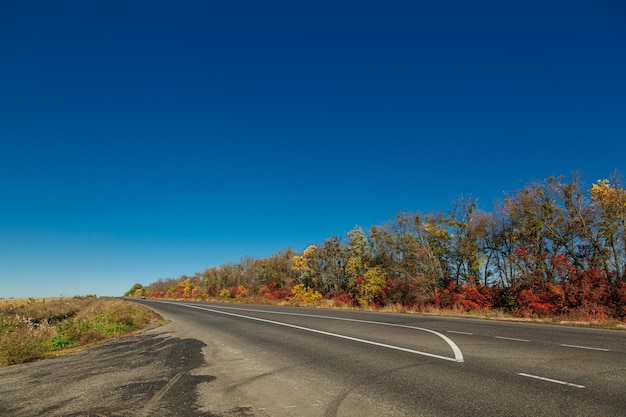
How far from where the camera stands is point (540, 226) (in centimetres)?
2192

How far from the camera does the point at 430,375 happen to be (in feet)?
19.8

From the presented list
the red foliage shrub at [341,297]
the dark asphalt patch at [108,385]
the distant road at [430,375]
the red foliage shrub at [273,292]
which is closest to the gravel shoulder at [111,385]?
the dark asphalt patch at [108,385]

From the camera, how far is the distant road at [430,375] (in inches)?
178

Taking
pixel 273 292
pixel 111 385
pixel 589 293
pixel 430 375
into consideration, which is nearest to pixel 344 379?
pixel 430 375

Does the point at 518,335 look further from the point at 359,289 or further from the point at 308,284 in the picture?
the point at 308,284

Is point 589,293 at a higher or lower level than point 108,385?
higher

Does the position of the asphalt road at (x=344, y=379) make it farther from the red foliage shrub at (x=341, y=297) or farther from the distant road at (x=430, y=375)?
the red foliage shrub at (x=341, y=297)

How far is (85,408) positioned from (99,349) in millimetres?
7628

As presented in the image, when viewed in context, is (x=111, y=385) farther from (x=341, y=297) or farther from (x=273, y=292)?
(x=273, y=292)

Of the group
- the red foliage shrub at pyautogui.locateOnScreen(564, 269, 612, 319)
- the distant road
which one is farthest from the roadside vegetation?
the distant road

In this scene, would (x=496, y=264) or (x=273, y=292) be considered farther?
(x=273, y=292)

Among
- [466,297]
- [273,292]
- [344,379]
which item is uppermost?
[466,297]

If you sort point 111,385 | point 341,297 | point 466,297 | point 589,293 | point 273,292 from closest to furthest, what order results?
point 111,385, point 589,293, point 466,297, point 341,297, point 273,292

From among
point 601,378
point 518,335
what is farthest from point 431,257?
point 601,378
